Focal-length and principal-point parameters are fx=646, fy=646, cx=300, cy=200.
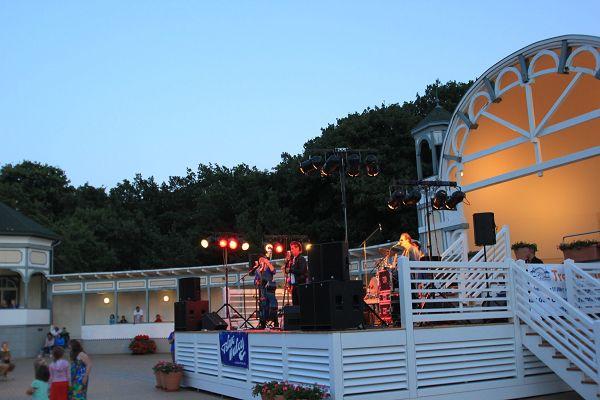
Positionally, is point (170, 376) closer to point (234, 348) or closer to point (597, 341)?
point (234, 348)

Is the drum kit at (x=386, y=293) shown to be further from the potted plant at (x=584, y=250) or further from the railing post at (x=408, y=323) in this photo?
the potted plant at (x=584, y=250)

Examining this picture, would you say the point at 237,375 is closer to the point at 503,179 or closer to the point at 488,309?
the point at 488,309

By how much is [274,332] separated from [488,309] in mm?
3581

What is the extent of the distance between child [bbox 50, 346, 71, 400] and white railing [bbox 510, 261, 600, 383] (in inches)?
283

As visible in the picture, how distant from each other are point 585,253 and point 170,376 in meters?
9.37

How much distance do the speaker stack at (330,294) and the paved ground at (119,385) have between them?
3637 millimetres

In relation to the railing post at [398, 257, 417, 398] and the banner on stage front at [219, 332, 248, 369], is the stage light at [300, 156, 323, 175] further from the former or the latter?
the railing post at [398, 257, 417, 398]

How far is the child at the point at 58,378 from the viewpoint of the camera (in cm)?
859

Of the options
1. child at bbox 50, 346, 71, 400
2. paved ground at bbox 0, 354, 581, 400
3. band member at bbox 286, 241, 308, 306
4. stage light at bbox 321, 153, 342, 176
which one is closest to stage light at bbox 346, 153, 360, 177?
stage light at bbox 321, 153, 342, 176

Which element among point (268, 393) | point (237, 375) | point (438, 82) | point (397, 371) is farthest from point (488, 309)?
point (438, 82)

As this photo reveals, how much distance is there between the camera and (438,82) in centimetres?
4059

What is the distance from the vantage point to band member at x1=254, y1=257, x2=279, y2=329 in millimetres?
13594

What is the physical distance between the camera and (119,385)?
15570 millimetres

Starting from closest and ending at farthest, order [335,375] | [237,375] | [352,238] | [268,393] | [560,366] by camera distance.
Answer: [335,375], [268,393], [560,366], [237,375], [352,238]
